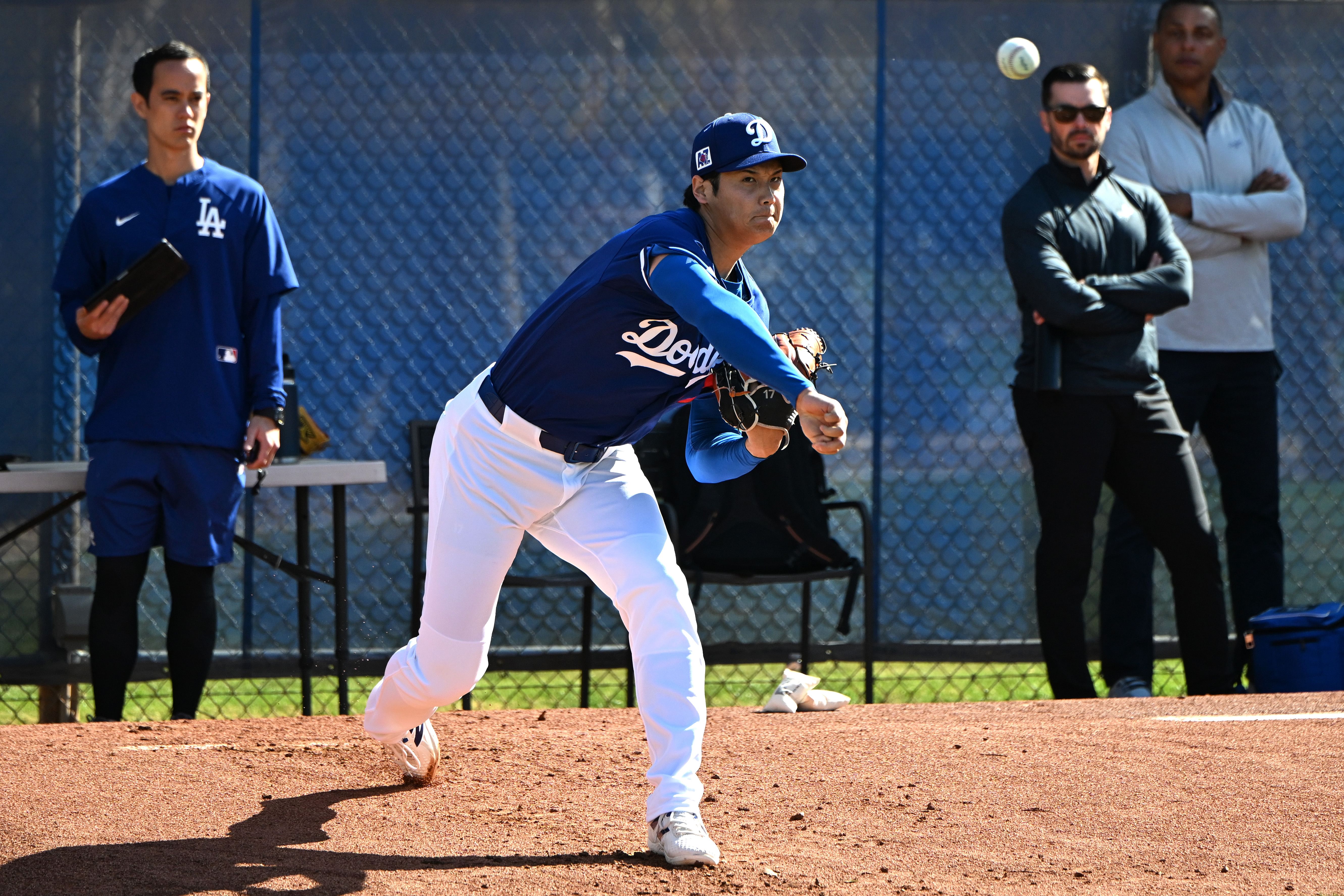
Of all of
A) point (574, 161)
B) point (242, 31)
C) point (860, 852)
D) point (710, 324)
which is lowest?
point (860, 852)

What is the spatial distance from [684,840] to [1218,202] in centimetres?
414

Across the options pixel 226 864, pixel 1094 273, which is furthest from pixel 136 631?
pixel 1094 273

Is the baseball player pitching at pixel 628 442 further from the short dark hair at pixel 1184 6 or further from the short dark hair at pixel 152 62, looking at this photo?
the short dark hair at pixel 1184 6

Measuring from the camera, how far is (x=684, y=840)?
10.4ft

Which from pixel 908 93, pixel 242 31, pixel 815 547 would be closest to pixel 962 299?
pixel 908 93

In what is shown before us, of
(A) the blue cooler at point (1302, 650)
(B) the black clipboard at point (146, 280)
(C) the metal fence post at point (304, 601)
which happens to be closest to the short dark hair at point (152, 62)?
(B) the black clipboard at point (146, 280)

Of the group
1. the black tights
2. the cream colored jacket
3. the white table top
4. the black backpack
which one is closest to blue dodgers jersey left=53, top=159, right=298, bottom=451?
the white table top

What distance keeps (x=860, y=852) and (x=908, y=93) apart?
13.4ft

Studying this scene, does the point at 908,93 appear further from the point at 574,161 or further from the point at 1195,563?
the point at 1195,563

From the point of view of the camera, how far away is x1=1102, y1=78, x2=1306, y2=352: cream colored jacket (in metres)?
6.25

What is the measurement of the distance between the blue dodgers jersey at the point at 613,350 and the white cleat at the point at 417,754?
3.18 feet

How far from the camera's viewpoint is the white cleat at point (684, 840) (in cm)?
317

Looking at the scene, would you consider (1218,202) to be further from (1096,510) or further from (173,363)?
(173,363)

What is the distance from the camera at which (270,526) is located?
249 inches
